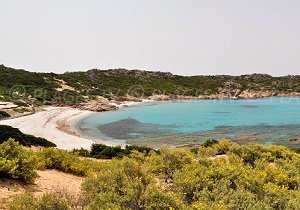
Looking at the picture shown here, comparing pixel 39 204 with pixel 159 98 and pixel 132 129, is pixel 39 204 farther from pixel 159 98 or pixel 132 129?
pixel 159 98

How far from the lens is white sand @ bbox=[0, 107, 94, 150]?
107 feet

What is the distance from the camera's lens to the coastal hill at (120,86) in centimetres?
8179

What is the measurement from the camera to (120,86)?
404 ft

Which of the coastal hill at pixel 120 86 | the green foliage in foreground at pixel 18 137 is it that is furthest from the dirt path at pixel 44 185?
the coastal hill at pixel 120 86

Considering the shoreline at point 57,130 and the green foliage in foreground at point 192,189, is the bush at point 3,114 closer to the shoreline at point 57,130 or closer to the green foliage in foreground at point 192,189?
the shoreline at point 57,130

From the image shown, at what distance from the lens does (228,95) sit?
133 meters

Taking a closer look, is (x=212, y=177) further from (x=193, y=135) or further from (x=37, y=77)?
(x=37, y=77)

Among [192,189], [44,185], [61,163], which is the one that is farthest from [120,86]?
[192,189]

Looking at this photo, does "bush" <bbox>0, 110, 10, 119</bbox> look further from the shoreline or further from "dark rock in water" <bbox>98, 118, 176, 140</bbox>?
"dark rock in water" <bbox>98, 118, 176, 140</bbox>

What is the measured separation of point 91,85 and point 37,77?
2003cm

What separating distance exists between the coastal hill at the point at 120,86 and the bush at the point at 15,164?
2250 inches

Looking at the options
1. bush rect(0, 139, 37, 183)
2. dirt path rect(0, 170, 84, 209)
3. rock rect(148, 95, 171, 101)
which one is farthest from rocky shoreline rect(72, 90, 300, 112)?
bush rect(0, 139, 37, 183)

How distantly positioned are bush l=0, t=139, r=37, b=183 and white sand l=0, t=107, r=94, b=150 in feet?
58.9

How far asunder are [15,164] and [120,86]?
4449 inches
